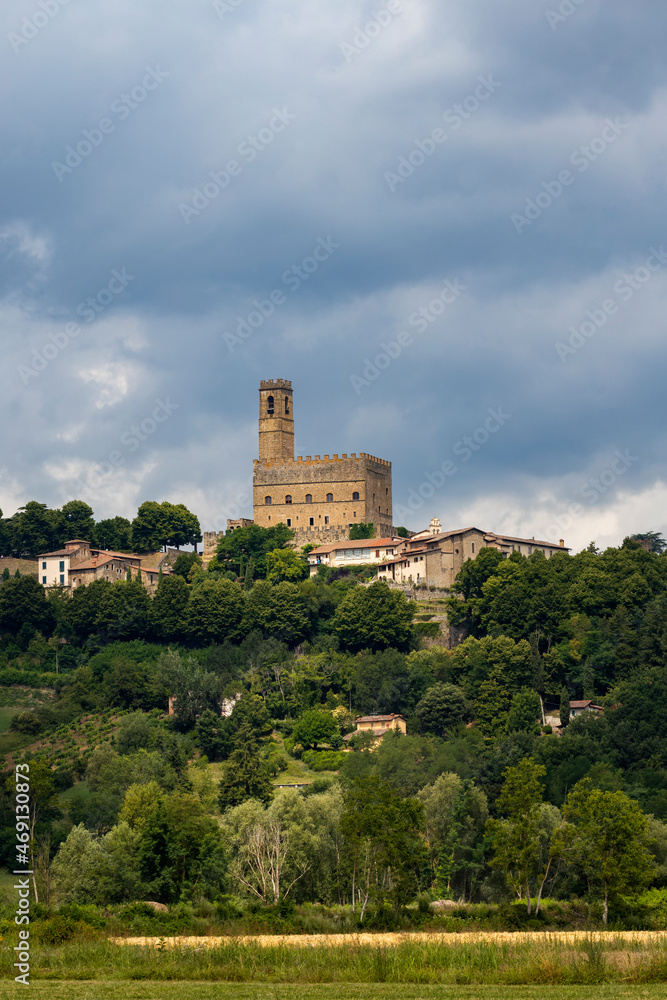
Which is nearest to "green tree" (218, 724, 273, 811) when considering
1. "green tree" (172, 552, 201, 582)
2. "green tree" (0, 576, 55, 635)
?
"green tree" (0, 576, 55, 635)

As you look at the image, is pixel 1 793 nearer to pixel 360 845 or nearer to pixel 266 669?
pixel 266 669

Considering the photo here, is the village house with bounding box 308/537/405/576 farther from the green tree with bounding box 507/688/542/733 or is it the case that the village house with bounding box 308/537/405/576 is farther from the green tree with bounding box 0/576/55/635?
the green tree with bounding box 507/688/542/733

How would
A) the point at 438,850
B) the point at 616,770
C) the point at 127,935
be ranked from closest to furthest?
the point at 127,935 < the point at 438,850 < the point at 616,770

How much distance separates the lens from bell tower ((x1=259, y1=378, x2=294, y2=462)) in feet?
332

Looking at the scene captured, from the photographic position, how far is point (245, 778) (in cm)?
6097

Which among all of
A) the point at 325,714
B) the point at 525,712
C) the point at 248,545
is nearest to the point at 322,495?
the point at 248,545

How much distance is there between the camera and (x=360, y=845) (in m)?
42.9

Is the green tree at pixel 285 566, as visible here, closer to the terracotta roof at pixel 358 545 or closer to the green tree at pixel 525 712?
the terracotta roof at pixel 358 545

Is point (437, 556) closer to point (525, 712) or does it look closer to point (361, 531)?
point (361, 531)

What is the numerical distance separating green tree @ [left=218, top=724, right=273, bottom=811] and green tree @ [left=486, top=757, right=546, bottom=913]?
49.8ft

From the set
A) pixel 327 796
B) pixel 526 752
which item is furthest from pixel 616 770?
pixel 327 796

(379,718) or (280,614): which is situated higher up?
(280,614)

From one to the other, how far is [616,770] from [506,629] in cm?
1667

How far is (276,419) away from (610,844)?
62.0m
